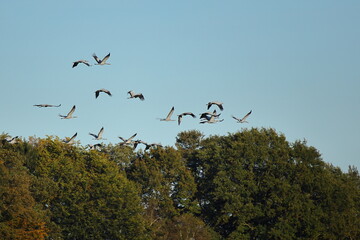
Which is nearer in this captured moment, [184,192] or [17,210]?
[17,210]

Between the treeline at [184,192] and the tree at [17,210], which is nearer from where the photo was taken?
the tree at [17,210]

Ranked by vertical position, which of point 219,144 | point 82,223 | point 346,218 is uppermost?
point 219,144

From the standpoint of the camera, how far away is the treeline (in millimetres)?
100500

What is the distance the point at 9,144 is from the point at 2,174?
43.7ft

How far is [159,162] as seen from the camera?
11719 cm

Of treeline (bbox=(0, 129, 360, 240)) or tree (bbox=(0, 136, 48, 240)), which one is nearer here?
tree (bbox=(0, 136, 48, 240))

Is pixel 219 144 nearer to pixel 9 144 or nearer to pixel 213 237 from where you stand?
pixel 213 237

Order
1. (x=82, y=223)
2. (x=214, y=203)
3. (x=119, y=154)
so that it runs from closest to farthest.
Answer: (x=82, y=223), (x=214, y=203), (x=119, y=154)

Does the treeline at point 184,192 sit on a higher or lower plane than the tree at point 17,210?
Result: higher

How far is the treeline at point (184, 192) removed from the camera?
100500mm

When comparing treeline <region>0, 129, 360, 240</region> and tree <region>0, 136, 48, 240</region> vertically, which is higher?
treeline <region>0, 129, 360, 240</region>

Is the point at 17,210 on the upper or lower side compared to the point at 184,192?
lower

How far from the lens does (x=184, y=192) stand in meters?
114

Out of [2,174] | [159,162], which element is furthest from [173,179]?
[2,174]
